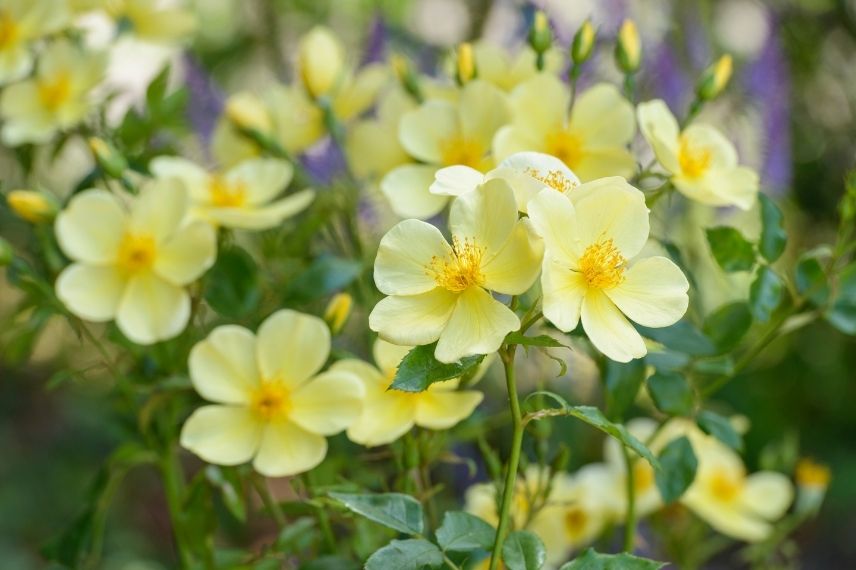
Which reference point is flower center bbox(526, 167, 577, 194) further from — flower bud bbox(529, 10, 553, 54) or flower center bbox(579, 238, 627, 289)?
flower bud bbox(529, 10, 553, 54)

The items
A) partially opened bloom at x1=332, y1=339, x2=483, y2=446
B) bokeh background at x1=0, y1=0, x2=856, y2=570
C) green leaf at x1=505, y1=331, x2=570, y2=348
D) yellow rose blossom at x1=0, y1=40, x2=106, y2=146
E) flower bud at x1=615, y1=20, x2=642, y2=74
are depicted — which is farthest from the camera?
bokeh background at x1=0, y1=0, x2=856, y2=570

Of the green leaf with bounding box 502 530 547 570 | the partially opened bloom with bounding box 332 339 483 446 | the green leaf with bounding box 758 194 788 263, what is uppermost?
the green leaf with bounding box 758 194 788 263

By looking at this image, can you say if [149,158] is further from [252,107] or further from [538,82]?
[538,82]

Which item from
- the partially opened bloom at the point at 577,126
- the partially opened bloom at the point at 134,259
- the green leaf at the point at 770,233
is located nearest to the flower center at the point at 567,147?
the partially opened bloom at the point at 577,126

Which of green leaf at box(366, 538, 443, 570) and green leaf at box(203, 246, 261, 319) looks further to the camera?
green leaf at box(203, 246, 261, 319)

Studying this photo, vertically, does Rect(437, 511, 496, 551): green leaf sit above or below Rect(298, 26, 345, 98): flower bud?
below

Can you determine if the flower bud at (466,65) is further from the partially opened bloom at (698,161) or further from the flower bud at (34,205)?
the flower bud at (34,205)

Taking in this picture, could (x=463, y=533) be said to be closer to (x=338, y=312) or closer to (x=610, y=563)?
(x=610, y=563)

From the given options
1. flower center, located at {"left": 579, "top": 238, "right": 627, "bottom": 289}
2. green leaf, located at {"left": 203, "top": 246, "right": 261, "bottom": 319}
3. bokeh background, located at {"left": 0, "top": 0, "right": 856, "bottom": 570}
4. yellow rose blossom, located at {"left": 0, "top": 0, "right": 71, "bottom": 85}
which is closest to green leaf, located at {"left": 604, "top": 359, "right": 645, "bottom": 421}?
flower center, located at {"left": 579, "top": 238, "right": 627, "bottom": 289}
